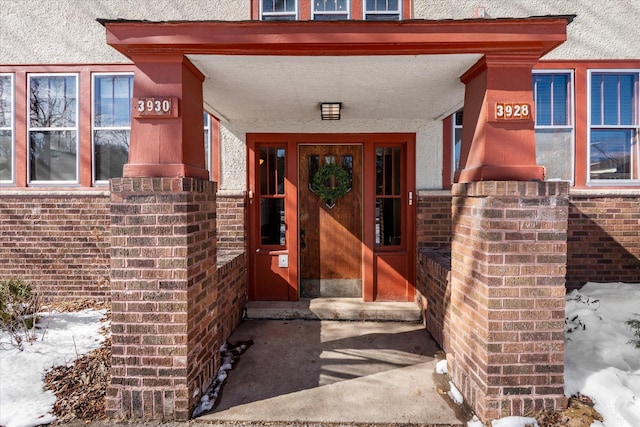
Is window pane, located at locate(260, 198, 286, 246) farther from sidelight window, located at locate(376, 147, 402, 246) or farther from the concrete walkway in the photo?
sidelight window, located at locate(376, 147, 402, 246)

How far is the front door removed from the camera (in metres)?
4.86

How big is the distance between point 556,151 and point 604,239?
1.41 metres

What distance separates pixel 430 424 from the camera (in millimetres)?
2516

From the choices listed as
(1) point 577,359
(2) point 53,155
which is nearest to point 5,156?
(2) point 53,155

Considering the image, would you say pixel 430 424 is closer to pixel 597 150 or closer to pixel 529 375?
A: pixel 529 375

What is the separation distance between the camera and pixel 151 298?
102 inches

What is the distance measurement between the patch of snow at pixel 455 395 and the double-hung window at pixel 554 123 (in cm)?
351

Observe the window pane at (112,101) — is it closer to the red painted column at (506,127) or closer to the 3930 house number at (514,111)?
the red painted column at (506,127)

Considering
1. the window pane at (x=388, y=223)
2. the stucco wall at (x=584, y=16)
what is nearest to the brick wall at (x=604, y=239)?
the stucco wall at (x=584, y=16)

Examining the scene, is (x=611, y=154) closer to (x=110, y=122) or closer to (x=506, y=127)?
(x=506, y=127)

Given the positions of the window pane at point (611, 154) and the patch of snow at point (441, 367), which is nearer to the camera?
the patch of snow at point (441, 367)

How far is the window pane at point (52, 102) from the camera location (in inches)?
196

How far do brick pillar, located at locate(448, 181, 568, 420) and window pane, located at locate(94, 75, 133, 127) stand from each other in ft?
16.5

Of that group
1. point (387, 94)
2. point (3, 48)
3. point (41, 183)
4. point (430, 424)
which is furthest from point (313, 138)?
point (3, 48)
